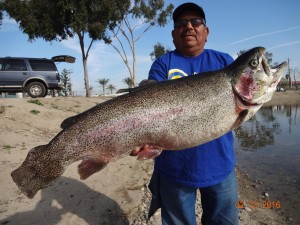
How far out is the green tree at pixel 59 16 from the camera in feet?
67.6

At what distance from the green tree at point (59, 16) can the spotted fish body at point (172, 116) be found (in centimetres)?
1955

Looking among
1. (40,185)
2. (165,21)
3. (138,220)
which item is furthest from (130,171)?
(165,21)

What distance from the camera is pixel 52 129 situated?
10.8 meters

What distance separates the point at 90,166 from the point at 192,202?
1198 millimetres

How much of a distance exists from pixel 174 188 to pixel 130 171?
3813mm

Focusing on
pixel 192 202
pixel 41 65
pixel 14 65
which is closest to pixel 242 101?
pixel 192 202

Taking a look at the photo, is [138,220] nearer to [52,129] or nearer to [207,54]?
[207,54]

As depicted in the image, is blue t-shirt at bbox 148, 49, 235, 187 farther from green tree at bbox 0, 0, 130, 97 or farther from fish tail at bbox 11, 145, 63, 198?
green tree at bbox 0, 0, 130, 97

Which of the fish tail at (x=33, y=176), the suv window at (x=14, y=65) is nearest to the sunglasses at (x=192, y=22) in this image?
the fish tail at (x=33, y=176)

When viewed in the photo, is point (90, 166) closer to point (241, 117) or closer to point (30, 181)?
point (30, 181)

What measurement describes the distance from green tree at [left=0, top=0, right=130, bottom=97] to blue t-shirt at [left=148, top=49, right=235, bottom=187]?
62.6 feet

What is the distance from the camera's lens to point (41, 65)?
637 inches
